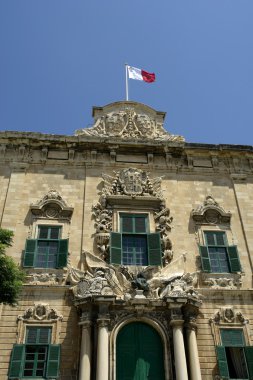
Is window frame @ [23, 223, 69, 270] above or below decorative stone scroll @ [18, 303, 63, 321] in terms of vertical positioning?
above

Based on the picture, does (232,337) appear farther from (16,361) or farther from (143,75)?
(143,75)

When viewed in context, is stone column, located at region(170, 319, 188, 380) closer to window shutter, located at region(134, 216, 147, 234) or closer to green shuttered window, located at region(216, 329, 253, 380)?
green shuttered window, located at region(216, 329, 253, 380)

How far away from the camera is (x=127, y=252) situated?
1684cm

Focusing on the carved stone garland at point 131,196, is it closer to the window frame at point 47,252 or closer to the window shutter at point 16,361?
the window frame at point 47,252

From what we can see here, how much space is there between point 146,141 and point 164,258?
245 inches

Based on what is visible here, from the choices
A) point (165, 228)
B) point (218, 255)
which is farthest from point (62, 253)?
point (218, 255)

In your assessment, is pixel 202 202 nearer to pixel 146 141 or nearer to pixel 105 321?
pixel 146 141

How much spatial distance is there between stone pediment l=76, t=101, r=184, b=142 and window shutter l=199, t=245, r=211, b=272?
608 centimetres

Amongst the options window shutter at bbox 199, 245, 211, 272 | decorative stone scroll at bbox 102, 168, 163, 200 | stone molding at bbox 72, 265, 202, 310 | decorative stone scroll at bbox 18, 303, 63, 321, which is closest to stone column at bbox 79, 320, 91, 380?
stone molding at bbox 72, 265, 202, 310

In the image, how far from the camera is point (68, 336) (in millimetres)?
14484

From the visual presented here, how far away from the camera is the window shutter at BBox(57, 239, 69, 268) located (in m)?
16.0

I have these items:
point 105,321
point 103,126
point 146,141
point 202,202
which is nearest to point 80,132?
point 103,126

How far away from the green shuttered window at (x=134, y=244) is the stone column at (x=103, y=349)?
275 centimetres

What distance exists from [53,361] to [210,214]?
910cm
